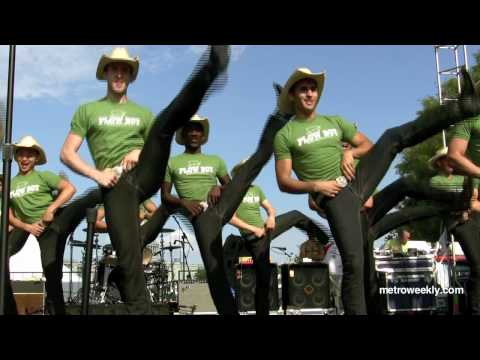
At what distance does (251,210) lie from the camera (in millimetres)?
6590

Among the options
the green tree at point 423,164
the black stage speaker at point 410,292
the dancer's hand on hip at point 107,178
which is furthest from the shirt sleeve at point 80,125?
the green tree at point 423,164

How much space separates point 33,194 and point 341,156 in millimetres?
2561

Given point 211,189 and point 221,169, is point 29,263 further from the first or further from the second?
point 211,189

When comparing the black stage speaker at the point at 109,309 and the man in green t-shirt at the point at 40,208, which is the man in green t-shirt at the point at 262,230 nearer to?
the black stage speaker at the point at 109,309

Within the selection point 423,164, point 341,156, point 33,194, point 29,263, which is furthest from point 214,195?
point 423,164

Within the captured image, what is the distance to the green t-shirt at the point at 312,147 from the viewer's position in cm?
425

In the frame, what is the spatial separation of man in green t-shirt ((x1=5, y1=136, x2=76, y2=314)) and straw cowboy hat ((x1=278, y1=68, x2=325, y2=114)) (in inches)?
72.7

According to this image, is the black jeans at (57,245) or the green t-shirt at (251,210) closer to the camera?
the black jeans at (57,245)

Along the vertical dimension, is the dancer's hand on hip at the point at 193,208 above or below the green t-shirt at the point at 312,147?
below
